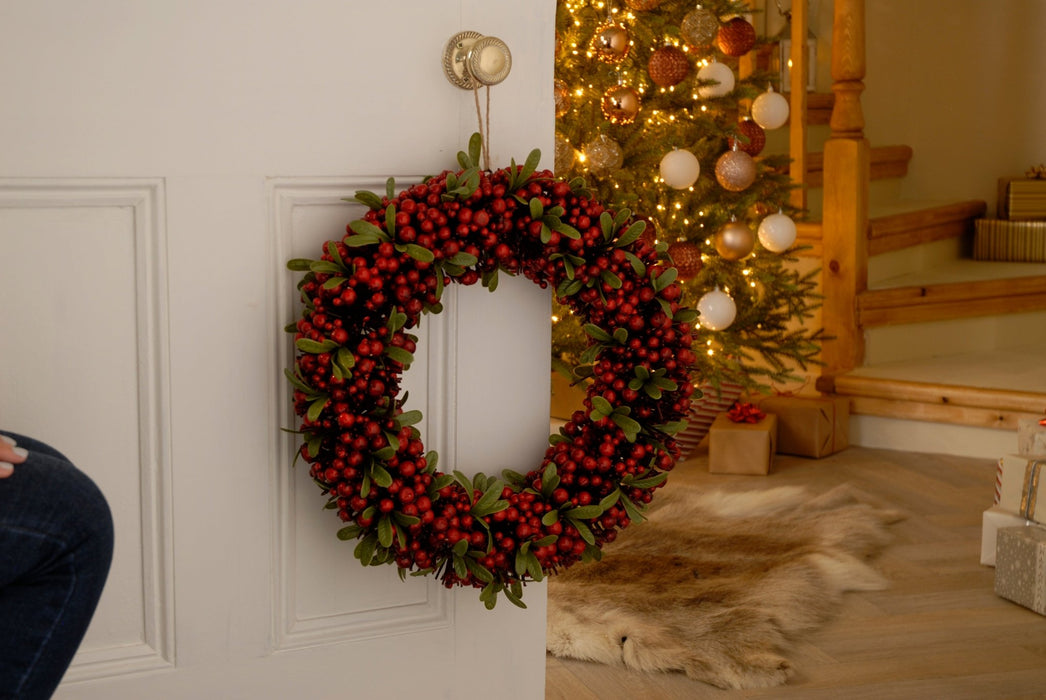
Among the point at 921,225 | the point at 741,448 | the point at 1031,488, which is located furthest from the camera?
A: the point at 921,225

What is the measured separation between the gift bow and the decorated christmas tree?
0.37 ft

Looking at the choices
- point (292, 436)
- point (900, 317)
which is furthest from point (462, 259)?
point (900, 317)

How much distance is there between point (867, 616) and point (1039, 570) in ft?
1.22

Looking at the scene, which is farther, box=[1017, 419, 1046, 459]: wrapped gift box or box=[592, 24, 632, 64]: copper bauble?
box=[592, 24, 632, 64]: copper bauble

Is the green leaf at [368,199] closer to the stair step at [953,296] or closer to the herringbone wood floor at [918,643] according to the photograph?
the herringbone wood floor at [918,643]

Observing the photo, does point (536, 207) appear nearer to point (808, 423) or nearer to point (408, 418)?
point (408, 418)

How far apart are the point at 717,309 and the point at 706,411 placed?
0.62 metres

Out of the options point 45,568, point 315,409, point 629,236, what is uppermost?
point 629,236

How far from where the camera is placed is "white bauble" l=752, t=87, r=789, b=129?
133 inches

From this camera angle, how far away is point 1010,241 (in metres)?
4.62

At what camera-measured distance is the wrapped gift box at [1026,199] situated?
4.62 metres

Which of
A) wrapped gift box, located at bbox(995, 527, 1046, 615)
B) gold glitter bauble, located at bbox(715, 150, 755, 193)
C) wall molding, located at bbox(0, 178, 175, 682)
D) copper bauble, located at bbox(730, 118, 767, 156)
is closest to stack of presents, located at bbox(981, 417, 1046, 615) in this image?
wrapped gift box, located at bbox(995, 527, 1046, 615)

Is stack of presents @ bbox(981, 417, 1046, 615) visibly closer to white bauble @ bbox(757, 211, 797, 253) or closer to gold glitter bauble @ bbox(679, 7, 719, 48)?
white bauble @ bbox(757, 211, 797, 253)

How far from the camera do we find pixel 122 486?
1.46m
